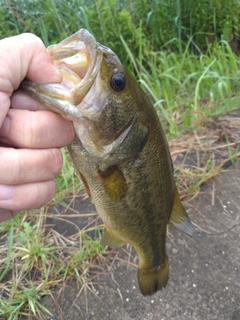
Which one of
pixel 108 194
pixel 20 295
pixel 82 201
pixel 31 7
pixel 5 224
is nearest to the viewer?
pixel 108 194

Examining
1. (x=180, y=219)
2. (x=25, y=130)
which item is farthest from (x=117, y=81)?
(x=180, y=219)

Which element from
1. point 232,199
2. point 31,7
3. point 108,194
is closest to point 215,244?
point 232,199

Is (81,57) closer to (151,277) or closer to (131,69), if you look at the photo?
(151,277)

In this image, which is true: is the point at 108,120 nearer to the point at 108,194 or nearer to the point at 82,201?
the point at 108,194

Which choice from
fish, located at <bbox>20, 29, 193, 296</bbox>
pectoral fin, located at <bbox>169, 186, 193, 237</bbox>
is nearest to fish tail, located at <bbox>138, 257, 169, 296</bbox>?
fish, located at <bbox>20, 29, 193, 296</bbox>

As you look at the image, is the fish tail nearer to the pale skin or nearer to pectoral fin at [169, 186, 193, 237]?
pectoral fin at [169, 186, 193, 237]

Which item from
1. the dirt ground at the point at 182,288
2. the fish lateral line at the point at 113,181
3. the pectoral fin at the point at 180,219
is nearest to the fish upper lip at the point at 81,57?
the fish lateral line at the point at 113,181
